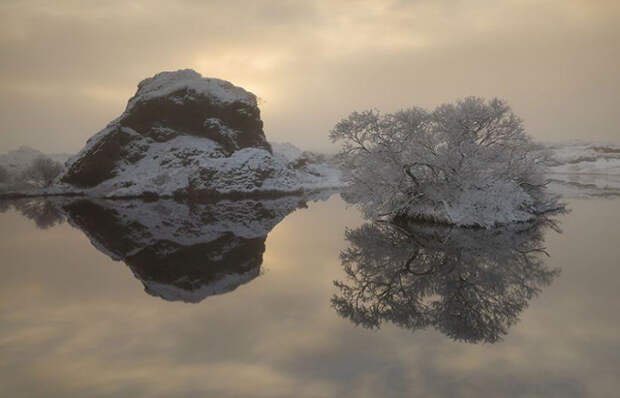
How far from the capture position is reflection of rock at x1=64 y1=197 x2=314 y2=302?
10.9 meters

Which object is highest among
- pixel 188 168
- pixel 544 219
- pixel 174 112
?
pixel 174 112

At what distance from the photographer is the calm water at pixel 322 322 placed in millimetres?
5332

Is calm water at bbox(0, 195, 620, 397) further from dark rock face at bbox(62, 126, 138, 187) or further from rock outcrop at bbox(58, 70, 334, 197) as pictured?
dark rock face at bbox(62, 126, 138, 187)

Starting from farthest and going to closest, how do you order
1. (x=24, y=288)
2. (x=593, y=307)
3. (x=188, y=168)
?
(x=188, y=168) → (x=24, y=288) → (x=593, y=307)

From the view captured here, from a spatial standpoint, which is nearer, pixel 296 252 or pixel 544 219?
pixel 296 252

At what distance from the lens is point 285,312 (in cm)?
824

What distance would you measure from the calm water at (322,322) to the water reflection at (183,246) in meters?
0.13

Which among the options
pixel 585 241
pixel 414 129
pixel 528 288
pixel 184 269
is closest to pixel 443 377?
pixel 528 288

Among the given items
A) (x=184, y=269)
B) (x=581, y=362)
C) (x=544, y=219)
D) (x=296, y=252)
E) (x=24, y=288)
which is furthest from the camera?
(x=544, y=219)

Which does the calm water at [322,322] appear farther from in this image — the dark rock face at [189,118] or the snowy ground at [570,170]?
the dark rock face at [189,118]

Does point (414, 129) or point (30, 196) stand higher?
point (414, 129)

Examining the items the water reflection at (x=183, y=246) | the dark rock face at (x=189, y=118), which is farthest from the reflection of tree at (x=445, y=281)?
the dark rock face at (x=189, y=118)

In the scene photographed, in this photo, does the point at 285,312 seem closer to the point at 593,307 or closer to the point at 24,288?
the point at 593,307

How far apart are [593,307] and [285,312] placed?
21.5 ft
